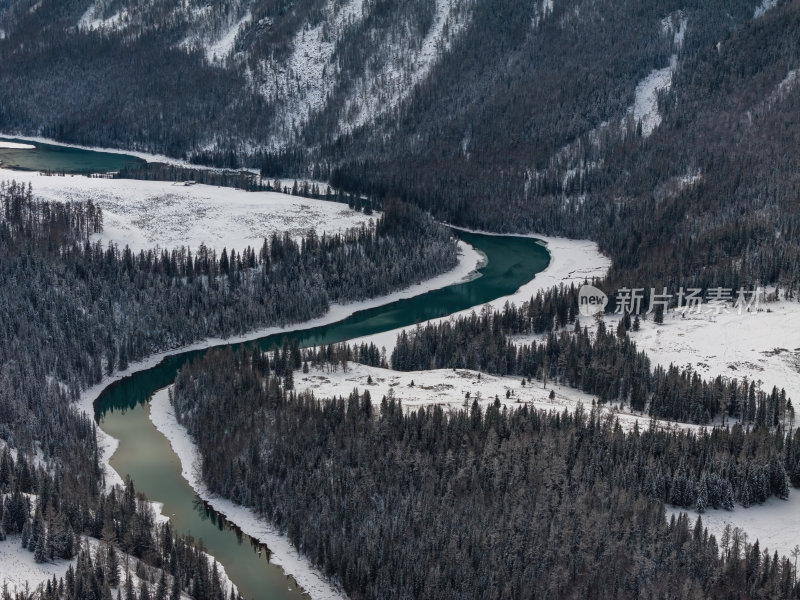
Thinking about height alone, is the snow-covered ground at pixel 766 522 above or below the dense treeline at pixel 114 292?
below

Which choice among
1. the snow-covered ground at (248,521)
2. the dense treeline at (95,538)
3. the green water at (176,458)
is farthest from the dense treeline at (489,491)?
the dense treeline at (95,538)

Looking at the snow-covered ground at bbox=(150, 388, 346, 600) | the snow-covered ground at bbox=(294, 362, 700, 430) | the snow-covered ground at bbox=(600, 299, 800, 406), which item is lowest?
the snow-covered ground at bbox=(150, 388, 346, 600)

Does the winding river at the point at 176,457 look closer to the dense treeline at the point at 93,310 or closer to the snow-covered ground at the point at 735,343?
the dense treeline at the point at 93,310

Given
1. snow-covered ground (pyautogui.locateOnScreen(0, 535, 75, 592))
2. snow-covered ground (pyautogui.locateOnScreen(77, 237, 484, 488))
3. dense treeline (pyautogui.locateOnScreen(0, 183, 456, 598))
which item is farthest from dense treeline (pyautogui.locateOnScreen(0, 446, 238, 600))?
snow-covered ground (pyautogui.locateOnScreen(77, 237, 484, 488))

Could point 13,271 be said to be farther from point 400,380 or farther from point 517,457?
point 517,457

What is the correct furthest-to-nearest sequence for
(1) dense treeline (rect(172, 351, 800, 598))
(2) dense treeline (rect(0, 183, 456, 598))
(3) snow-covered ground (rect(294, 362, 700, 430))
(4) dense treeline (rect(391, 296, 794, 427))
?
(4) dense treeline (rect(391, 296, 794, 427))
(3) snow-covered ground (rect(294, 362, 700, 430))
(2) dense treeline (rect(0, 183, 456, 598))
(1) dense treeline (rect(172, 351, 800, 598))

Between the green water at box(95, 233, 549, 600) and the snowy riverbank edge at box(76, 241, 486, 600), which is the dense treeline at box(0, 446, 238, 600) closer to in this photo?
the green water at box(95, 233, 549, 600)
